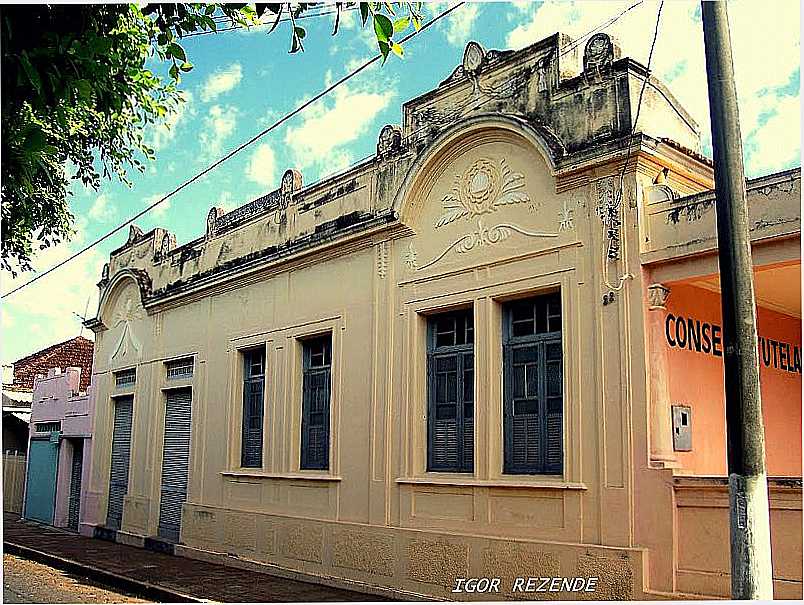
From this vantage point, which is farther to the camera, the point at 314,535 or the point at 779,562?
the point at 314,535

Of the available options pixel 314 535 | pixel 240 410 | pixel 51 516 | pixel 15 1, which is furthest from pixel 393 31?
pixel 51 516

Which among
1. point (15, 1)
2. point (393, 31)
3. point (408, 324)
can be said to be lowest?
point (408, 324)

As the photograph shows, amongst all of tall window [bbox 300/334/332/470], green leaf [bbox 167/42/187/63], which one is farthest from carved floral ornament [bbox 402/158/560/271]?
green leaf [bbox 167/42/187/63]

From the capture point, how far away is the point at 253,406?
14.6 meters

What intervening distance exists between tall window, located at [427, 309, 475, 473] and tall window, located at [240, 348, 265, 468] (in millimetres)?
4017

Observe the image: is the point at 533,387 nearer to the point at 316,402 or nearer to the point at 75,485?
the point at 316,402

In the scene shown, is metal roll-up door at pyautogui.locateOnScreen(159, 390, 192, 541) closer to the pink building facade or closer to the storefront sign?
the pink building facade

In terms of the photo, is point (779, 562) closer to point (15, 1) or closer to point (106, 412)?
point (15, 1)

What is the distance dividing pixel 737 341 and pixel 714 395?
4137mm

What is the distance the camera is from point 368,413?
467 inches

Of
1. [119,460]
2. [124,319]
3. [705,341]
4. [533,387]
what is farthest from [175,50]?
[119,460]

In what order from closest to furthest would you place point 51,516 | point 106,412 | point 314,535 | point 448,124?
point 448,124, point 314,535, point 106,412, point 51,516

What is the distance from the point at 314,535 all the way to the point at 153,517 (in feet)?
17.8

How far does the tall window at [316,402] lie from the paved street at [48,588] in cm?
298
